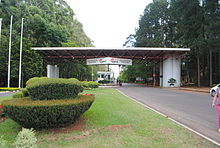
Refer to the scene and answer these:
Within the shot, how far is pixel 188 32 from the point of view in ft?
85.5

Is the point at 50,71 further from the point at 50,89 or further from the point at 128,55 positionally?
the point at 50,89

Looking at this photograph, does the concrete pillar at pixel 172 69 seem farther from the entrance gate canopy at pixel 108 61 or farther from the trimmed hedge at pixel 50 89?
the trimmed hedge at pixel 50 89

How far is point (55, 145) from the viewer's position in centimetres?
334

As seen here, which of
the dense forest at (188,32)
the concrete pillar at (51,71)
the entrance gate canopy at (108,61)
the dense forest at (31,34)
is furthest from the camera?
the concrete pillar at (51,71)

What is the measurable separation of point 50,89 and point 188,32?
90.9ft

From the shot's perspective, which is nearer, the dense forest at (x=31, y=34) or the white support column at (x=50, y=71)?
the dense forest at (x=31, y=34)

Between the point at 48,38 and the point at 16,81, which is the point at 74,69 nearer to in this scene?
the point at 48,38

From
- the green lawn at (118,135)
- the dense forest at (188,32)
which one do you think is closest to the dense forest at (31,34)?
the dense forest at (188,32)

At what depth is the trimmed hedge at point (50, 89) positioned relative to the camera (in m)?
4.27

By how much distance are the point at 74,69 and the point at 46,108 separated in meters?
37.6

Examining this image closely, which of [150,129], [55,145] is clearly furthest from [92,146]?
[150,129]

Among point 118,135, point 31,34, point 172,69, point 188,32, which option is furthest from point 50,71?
point 118,135

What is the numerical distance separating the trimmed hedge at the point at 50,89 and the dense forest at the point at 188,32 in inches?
912

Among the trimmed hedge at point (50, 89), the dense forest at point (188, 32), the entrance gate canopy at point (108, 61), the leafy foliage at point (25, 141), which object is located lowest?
the leafy foliage at point (25, 141)
